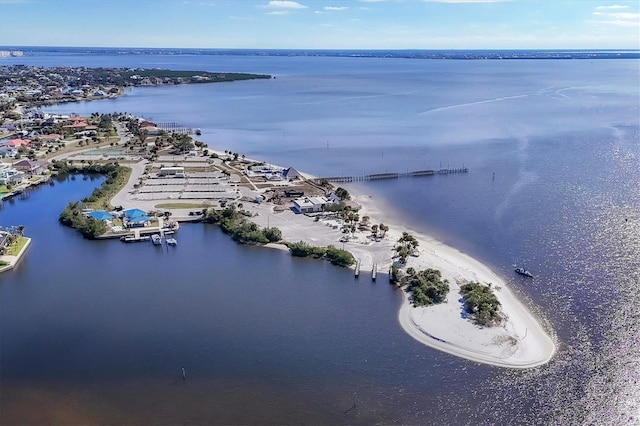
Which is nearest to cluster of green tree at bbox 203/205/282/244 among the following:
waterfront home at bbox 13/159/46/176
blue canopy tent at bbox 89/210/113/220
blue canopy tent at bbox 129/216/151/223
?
blue canopy tent at bbox 129/216/151/223

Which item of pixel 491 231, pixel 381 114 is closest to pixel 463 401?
pixel 491 231

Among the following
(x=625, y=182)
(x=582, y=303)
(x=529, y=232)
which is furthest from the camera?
(x=625, y=182)

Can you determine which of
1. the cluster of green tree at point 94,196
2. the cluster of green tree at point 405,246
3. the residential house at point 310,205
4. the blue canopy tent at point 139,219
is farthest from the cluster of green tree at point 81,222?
the cluster of green tree at point 405,246

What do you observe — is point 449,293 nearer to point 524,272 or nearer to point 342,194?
point 524,272

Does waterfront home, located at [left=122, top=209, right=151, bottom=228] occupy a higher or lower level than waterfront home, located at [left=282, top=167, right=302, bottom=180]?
lower

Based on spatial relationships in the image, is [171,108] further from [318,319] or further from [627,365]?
[627,365]

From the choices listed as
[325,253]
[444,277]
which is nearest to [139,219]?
[325,253]

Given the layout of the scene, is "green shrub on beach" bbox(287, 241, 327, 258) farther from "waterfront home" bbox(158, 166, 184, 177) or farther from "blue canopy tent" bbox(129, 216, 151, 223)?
"waterfront home" bbox(158, 166, 184, 177)
